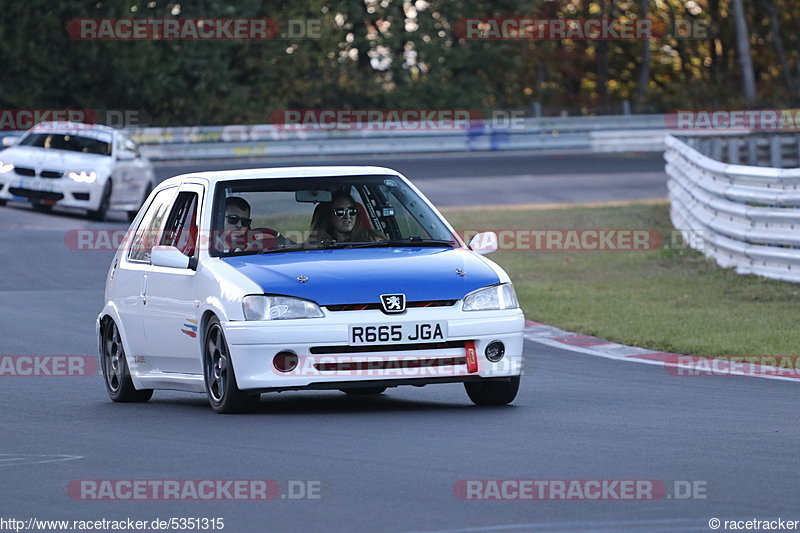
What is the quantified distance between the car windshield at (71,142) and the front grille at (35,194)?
0.77 metres

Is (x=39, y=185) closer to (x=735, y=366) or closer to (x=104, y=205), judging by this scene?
(x=104, y=205)

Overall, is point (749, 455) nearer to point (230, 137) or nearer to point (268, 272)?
point (268, 272)

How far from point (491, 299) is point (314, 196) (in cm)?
146

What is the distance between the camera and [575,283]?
19.9 meters

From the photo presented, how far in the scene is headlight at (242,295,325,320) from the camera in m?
9.45

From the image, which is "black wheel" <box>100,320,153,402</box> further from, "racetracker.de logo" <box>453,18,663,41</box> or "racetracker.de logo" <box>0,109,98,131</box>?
"racetracker.de logo" <box>453,18,663,41</box>

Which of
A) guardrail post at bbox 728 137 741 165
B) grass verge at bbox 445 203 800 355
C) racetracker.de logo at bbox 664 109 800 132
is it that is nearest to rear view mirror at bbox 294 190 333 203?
Answer: grass verge at bbox 445 203 800 355

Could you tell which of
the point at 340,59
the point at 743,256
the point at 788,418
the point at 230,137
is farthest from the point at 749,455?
the point at 340,59

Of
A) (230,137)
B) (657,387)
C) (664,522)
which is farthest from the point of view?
(230,137)

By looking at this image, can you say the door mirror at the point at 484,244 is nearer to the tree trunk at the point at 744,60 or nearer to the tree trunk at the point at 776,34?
the tree trunk at the point at 744,60

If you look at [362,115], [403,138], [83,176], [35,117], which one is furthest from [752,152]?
[362,115]

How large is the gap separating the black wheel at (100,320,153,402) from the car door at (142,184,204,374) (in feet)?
1.49

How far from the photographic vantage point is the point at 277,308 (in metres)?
9.48

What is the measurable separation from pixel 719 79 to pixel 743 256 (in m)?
39.5
